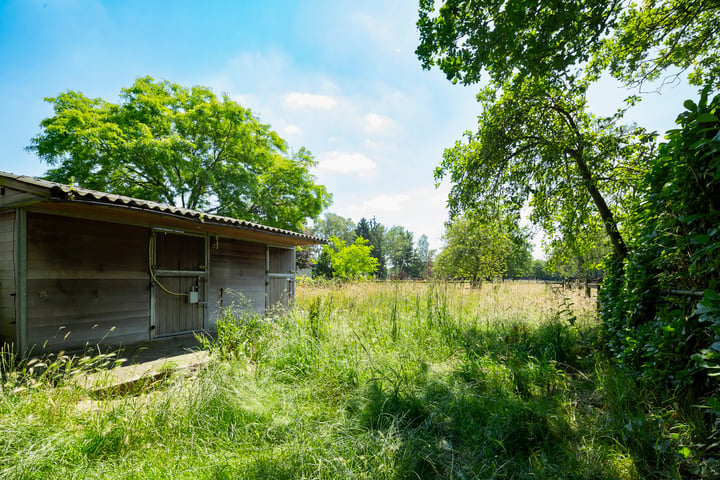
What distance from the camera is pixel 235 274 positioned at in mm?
6648

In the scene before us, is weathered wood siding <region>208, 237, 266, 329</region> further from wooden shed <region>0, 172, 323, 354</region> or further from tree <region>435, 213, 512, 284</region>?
tree <region>435, 213, 512, 284</region>

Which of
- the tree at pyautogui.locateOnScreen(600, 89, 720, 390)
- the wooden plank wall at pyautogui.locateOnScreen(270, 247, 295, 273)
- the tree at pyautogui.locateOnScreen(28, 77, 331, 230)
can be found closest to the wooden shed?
the wooden plank wall at pyautogui.locateOnScreen(270, 247, 295, 273)

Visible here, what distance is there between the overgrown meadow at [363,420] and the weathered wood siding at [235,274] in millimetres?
2648

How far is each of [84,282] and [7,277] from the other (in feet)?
2.59

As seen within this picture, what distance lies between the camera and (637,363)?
2.46 metres

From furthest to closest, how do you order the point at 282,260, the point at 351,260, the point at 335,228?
the point at 335,228 → the point at 351,260 → the point at 282,260

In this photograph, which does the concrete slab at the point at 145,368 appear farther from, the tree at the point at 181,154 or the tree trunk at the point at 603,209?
the tree at the point at 181,154

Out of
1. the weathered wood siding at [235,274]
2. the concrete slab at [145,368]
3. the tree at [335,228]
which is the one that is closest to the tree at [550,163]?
the weathered wood siding at [235,274]

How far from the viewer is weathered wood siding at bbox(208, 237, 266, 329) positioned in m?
6.13

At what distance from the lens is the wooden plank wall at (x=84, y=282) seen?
3.80m

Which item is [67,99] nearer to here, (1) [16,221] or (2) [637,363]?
(1) [16,221]

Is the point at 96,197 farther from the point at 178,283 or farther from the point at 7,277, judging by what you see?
the point at 178,283

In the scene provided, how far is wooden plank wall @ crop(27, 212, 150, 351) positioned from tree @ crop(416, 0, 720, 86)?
18.7 feet

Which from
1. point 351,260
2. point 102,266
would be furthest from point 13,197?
point 351,260
